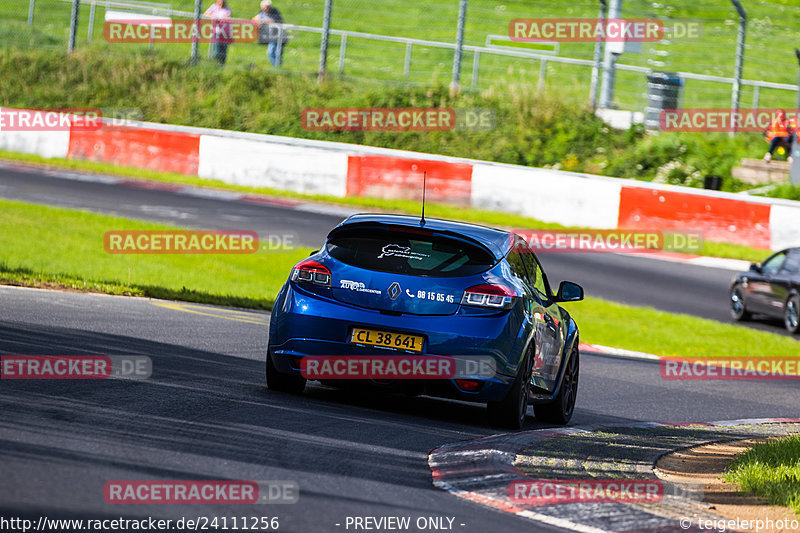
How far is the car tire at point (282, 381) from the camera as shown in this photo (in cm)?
944

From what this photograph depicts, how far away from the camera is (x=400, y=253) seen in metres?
9.16

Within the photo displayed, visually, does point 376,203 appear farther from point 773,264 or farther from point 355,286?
point 355,286

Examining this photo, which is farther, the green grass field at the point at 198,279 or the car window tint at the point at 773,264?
the car window tint at the point at 773,264

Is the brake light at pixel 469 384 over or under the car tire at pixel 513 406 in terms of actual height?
over

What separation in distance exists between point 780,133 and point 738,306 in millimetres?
9531

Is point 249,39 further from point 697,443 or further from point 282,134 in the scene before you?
point 697,443

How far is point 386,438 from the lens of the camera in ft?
26.3

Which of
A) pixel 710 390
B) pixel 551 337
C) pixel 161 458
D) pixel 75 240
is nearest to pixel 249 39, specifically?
pixel 75 240

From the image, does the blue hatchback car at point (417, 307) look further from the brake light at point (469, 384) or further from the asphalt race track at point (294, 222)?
the asphalt race track at point (294, 222)

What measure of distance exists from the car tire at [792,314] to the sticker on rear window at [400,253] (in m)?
12.0
